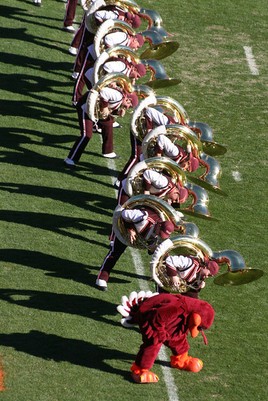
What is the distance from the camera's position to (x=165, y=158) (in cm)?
1198

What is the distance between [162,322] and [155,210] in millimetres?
1278

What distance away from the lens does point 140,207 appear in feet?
37.1

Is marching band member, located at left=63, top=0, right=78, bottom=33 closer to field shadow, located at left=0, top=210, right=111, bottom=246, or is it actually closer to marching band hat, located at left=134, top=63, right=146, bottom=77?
marching band hat, located at left=134, top=63, right=146, bottom=77

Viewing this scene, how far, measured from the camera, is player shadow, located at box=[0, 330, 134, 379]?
10.7 m

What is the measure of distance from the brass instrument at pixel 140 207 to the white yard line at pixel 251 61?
19.5 feet

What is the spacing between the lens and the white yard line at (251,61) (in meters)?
16.9

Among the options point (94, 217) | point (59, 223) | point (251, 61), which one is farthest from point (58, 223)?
point (251, 61)

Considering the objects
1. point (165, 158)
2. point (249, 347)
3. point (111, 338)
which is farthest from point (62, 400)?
point (165, 158)

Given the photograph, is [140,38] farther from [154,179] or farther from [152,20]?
[154,179]

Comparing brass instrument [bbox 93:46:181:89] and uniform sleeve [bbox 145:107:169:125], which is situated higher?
uniform sleeve [bbox 145:107:169:125]

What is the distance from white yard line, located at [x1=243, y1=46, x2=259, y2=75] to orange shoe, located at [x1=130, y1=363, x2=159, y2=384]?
7.24 metres

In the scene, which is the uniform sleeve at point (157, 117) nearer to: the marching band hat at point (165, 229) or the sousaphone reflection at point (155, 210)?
the sousaphone reflection at point (155, 210)

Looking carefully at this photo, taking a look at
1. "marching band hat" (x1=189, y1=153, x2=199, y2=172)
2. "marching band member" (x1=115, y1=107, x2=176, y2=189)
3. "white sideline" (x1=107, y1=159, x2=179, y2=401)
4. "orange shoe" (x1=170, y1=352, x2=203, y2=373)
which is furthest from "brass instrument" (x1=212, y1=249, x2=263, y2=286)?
"marching band member" (x1=115, y1=107, x2=176, y2=189)

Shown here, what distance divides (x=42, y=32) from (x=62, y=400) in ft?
26.7
